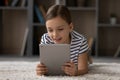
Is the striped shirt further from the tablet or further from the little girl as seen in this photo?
the tablet

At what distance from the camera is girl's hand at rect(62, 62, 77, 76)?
1458 mm

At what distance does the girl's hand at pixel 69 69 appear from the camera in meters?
1.46

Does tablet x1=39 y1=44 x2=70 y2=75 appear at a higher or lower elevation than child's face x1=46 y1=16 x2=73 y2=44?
lower

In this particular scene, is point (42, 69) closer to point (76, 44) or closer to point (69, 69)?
point (69, 69)

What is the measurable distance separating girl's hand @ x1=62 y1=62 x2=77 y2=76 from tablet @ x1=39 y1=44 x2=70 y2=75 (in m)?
0.02

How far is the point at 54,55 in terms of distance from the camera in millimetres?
1447

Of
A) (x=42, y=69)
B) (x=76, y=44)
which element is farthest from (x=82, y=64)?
(x=42, y=69)

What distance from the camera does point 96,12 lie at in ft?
11.7

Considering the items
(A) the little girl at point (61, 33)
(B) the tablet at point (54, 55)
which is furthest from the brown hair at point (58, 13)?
(B) the tablet at point (54, 55)

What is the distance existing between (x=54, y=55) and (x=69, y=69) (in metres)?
0.10

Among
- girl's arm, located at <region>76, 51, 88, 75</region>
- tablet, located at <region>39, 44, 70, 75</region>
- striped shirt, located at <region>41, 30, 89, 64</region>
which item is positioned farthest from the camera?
striped shirt, located at <region>41, 30, 89, 64</region>

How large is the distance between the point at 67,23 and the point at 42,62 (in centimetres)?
→ 24

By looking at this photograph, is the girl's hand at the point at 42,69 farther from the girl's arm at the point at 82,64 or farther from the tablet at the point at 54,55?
the girl's arm at the point at 82,64

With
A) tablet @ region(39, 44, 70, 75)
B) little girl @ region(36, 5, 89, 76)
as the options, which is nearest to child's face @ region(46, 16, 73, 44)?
little girl @ region(36, 5, 89, 76)
